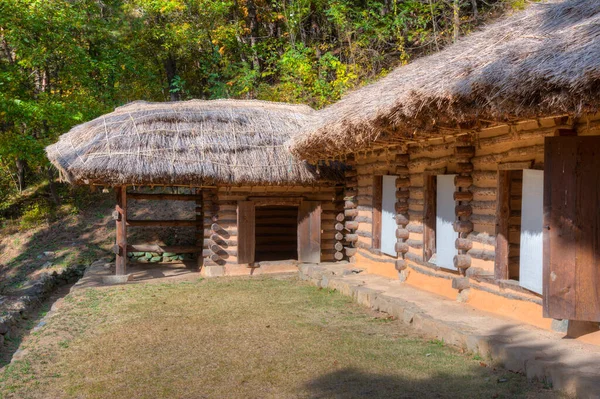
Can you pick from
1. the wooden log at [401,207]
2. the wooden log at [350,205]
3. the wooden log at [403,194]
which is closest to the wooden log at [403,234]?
the wooden log at [401,207]

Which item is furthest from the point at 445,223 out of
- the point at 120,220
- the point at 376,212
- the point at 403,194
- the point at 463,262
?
the point at 120,220

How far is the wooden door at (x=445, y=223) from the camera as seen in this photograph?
884 centimetres

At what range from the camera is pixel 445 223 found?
Result: 908cm

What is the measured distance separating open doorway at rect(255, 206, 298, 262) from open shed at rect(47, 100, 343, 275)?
2889 mm

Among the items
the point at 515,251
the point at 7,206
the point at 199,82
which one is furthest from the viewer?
the point at 199,82

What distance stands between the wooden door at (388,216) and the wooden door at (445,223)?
1.39m

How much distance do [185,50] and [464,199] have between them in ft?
55.4

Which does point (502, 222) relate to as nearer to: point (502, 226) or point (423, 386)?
point (502, 226)

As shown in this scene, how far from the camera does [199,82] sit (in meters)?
24.7

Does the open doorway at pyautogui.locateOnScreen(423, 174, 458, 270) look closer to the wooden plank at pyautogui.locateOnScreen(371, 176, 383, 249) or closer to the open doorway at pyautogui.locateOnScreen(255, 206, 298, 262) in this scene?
the wooden plank at pyautogui.locateOnScreen(371, 176, 383, 249)

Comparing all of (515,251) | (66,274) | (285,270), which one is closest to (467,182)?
(515,251)

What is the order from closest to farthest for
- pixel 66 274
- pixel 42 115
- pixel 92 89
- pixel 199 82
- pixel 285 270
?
pixel 285 270 < pixel 66 274 < pixel 42 115 < pixel 92 89 < pixel 199 82

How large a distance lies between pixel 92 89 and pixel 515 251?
613 inches

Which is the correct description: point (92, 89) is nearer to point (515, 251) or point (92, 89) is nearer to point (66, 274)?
point (66, 274)
